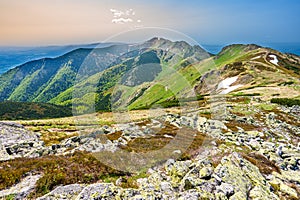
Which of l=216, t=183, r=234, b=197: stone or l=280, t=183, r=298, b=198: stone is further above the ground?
l=216, t=183, r=234, b=197: stone

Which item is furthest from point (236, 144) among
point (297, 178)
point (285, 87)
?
point (285, 87)

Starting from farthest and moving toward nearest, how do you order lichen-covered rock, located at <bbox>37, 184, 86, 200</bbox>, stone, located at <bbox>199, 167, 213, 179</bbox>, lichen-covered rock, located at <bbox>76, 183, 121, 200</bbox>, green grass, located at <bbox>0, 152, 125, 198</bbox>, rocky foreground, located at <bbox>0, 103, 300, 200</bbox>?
1. stone, located at <bbox>199, 167, 213, 179</bbox>
2. green grass, located at <bbox>0, 152, 125, 198</bbox>
3. rocky foreground, located at <bbox>0, 103, 300, 200</bbox>
4. lichen-covered rock, located at <bbox>37, 184, 86, 200</bbox>
5. lichen-covered rock, located at <bbox>76, 183, 121, 200</bbox>

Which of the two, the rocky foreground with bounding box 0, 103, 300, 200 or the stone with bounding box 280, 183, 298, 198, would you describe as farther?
the stone with bounding box 280, 183, 298, 198

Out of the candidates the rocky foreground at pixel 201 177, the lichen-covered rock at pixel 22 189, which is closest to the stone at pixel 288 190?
the rocky foreground at pixel 201 177

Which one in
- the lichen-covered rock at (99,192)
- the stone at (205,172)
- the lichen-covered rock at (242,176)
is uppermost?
the lichen-covered rock at (99,192)

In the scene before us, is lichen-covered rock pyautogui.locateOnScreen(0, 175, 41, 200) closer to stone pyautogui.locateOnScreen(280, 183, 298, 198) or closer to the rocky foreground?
the rocky foreground

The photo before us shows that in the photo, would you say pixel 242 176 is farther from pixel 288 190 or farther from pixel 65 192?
pixel 65 192

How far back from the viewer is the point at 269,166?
21875mm

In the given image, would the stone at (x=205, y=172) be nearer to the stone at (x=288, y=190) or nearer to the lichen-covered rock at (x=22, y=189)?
the stone at (x=288, y=190)

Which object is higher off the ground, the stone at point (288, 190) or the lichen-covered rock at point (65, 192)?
the lichen-covered rock at point (65, 192)

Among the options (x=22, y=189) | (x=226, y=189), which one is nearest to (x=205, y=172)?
(x=226, y=189)

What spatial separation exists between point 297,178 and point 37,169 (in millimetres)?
23014

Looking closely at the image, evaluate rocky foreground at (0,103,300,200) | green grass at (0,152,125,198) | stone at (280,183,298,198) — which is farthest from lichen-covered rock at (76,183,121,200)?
stone at (280,183,298,198)

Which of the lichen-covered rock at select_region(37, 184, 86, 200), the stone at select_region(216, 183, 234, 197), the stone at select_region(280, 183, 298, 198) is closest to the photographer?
the lichen-covered rock at select_region(37, 184, 86, 200)
